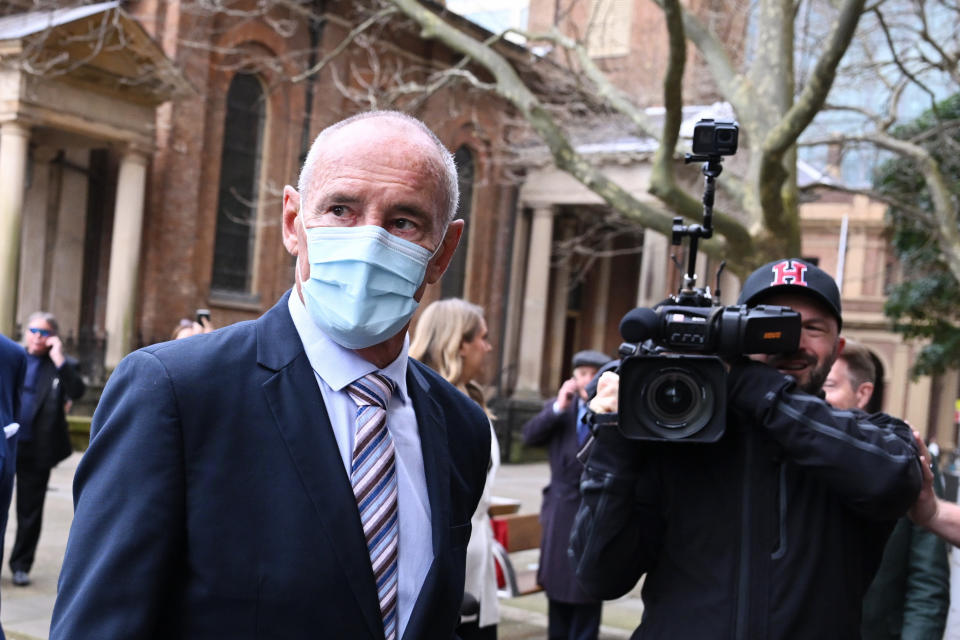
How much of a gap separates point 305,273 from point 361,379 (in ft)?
0.81

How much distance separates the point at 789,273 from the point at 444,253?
1.42 m

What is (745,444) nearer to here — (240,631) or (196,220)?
(240,631)

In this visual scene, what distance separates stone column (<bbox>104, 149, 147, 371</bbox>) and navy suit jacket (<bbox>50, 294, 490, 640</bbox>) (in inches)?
643

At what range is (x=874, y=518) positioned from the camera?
280 cm

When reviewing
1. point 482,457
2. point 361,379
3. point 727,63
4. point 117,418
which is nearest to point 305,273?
point 361,379

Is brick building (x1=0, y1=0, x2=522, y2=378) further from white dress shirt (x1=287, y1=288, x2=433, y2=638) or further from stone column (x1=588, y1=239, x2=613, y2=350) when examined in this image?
white dress shirt (x1=287, y1=288, x2=433, y2=638)

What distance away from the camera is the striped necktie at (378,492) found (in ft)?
6.06

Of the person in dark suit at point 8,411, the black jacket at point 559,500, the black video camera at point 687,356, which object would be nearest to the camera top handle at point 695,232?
the black video camera at point 687,356

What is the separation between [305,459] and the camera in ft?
5.84

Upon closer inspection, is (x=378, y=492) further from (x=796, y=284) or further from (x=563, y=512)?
(x=563, y=512)

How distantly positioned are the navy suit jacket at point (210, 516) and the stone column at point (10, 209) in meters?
15.0

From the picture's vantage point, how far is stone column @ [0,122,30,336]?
15.2m

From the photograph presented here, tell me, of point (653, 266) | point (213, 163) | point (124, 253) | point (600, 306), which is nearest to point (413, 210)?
point (124, 253)

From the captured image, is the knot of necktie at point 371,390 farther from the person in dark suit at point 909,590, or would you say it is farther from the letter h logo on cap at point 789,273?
the person in dark suit at point 909,590
